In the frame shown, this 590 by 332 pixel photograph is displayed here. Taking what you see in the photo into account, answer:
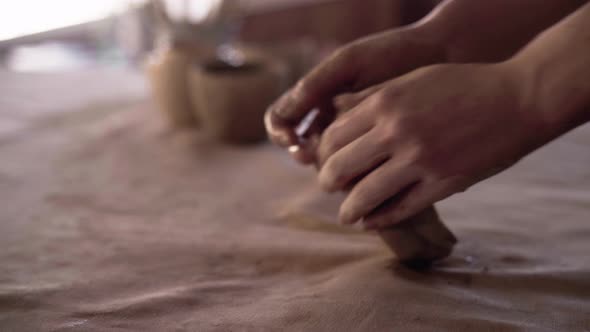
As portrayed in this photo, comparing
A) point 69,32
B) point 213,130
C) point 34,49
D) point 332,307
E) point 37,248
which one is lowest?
point 332,307

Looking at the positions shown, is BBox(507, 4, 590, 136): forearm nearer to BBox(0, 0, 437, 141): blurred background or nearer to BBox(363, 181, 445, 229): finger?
BBox(363, 181, 445, 229): finger

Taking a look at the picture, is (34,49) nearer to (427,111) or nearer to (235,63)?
(235,63)

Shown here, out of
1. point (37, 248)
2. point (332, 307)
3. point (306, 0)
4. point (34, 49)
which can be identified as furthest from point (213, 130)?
point (306, 0)

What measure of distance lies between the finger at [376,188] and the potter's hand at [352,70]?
0.27 ft

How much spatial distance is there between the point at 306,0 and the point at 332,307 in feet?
5.35

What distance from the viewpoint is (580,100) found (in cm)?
35

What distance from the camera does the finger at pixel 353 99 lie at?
44 centimetres

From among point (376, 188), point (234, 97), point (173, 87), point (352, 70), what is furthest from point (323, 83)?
point (173, 87)

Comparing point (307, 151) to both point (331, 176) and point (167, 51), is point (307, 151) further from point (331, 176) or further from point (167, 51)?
point (167, 51)

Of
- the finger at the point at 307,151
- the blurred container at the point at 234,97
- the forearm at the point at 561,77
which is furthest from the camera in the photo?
the blurred container at the point at 234,97

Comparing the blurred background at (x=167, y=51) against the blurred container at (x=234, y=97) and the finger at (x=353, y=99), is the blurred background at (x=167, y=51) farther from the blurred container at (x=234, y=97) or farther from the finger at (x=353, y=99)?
the finger at (x=353, y=99)

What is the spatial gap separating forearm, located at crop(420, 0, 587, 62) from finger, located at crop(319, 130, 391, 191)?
164 millimetres

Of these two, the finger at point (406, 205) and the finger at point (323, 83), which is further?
the finger at point (323, 83)

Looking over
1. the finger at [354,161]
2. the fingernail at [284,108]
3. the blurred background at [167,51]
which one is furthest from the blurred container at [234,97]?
the finger at [354,161]
